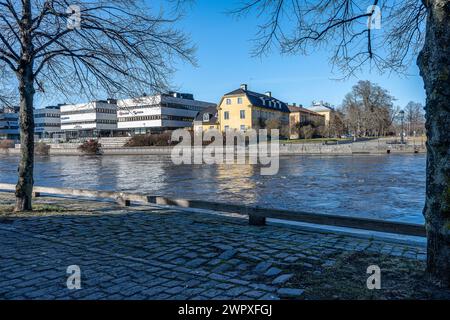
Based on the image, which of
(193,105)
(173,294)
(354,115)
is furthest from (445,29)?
(193,105)

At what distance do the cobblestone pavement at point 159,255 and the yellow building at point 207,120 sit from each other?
7134cm

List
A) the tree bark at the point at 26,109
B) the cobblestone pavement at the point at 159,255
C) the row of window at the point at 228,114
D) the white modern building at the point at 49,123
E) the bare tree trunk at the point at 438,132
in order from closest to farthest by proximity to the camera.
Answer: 1. the bare tree trunk at the point at 438,132
2. the cobblestone pavement at the point at 159,255
3. the tree bark at the point at 26,109
4. the row of window at the point at 228,114
5. the white modern building at the point at 49,123

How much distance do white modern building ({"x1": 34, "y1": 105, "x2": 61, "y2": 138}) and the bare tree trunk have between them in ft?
378

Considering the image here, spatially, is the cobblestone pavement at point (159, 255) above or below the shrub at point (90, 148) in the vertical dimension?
below

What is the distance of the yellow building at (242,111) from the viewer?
7438 centimetres

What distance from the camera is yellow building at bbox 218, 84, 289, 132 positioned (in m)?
74.4

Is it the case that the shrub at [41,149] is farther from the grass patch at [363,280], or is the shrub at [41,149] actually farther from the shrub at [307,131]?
the grass patch at [363,280]

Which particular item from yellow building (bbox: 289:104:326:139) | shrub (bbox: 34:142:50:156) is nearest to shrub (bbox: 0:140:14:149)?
shrub (bbox: 34:142:50:156)

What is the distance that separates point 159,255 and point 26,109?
5.59 metres

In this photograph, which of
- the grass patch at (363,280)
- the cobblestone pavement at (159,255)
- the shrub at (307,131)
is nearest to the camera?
the grass patch at (363,280)

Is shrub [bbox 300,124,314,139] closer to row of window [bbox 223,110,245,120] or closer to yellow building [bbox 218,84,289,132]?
yellow building [bbox 218,84,289,132]

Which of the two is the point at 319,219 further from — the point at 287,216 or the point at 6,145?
the point at 6,145

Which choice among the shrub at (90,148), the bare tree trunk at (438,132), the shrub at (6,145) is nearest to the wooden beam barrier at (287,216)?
the bare tree trunk at (438,132)
